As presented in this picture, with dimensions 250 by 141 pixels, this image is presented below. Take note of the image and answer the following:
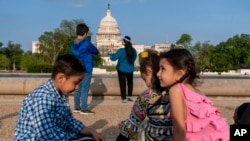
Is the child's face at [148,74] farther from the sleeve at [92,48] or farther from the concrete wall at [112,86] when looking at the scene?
the concrete wall at [112,86]

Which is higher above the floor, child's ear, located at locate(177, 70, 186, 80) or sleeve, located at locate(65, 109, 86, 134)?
child's ear, located at locate(177, 70, 186, 80)

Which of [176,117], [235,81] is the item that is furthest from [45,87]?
[235,81]

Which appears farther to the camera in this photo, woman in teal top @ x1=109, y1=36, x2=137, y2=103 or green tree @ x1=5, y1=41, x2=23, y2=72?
green tree @ x1=5, y1=41, x2=23, y2=72

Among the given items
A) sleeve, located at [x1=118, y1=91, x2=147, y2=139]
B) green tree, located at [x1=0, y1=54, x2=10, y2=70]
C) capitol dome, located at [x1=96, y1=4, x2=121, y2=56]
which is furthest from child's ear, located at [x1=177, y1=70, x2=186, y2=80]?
capitol dome, located at [x1=96, y1=4, x2=121, y2=56]

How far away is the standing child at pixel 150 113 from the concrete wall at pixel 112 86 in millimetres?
7234

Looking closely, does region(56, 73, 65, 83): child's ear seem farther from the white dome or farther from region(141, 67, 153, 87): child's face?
the white dome

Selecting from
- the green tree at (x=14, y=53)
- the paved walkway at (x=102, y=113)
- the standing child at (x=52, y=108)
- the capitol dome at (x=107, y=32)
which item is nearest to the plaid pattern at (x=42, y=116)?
the standing child at (x=52, y=108)

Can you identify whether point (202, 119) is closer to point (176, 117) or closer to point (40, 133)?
point (176, 117)

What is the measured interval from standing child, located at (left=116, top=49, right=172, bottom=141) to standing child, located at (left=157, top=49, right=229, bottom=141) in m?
0.52

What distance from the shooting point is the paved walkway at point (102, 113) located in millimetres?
6867

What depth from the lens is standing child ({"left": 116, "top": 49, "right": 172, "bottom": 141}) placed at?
11.8ft

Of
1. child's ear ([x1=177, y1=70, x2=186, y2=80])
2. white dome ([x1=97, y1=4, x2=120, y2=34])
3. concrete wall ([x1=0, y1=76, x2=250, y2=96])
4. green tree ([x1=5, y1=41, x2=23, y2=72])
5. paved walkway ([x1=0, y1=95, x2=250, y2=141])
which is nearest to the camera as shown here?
child's ear ([x1=177, y1=70, x2=186, y2=80])

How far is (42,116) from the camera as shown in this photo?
9.61 feet

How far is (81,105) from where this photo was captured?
886 centimetres
